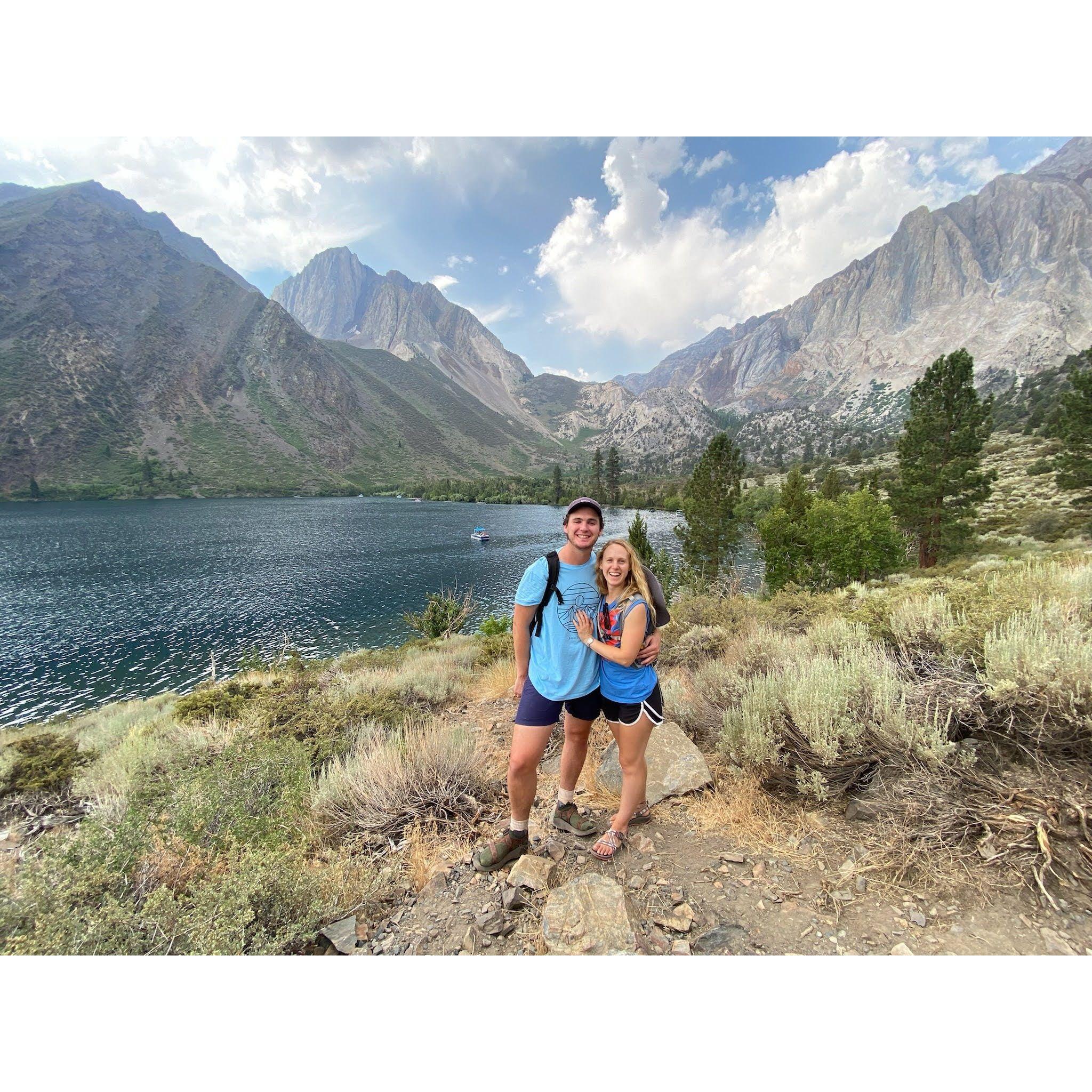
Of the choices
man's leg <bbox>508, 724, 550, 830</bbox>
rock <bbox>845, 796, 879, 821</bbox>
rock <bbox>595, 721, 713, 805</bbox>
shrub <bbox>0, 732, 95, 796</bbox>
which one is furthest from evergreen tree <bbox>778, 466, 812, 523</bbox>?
shrub <bbox>0, 732, 95, 796</bbox>

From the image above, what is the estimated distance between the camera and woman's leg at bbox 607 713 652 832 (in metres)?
2.79

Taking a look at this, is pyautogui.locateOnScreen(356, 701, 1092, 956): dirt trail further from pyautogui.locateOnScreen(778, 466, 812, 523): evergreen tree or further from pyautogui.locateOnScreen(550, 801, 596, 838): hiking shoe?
pyautogui.locateOnScreen(778, 466, 812, 523): evergreen tree

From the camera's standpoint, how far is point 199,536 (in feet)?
172

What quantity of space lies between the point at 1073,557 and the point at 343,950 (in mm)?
9594

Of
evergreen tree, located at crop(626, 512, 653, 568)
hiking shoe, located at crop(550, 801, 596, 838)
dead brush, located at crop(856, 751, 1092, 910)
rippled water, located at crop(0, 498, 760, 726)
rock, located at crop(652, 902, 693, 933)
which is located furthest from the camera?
evergreen tree, located at crop(626, 512, 653, 568)

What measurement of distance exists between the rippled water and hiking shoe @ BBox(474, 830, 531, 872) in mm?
21838

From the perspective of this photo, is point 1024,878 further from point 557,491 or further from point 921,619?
point 557,491

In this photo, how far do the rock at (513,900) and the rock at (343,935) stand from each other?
80 cm

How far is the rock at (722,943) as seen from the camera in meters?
2.23

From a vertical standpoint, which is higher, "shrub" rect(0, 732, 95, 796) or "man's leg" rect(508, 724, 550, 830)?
"man's leg" rect(508, 724, 550, 830)

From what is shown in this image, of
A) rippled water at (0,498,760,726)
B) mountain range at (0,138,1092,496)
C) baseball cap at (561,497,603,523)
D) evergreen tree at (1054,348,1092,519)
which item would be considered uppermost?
mountain range at (0,138,1092,496)

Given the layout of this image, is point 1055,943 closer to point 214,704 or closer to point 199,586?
point 214,704

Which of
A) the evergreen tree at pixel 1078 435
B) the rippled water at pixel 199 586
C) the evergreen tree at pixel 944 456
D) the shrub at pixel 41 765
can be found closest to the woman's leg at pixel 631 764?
the shrub at pixel 41 765

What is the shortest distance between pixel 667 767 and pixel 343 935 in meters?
2.37
